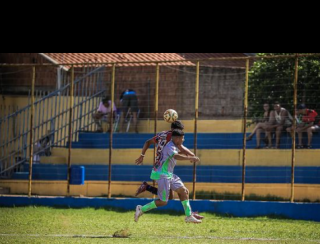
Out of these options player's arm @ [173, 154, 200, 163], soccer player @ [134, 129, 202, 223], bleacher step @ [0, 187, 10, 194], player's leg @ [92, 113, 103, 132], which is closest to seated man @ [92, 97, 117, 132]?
player's leg @ [92, 113, 103, 132]

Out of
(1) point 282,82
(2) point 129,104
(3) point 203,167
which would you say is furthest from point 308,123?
(2) point 129,104

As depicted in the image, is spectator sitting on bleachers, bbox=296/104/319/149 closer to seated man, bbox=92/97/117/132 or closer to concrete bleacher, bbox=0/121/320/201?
concrete bleacher, bbox=0/121/320/201

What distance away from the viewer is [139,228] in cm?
1352

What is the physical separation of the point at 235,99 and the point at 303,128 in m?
4.59

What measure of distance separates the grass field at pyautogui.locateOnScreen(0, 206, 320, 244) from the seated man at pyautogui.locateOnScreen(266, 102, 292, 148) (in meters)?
3.43

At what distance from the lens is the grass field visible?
11.8 meters

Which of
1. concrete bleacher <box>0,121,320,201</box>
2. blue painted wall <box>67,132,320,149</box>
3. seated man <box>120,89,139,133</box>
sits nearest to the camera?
concrete bleacher <box>0,121,320,201</box>

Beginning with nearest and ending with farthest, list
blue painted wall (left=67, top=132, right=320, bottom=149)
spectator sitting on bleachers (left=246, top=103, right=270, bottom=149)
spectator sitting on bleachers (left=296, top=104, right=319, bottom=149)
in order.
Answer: spectator sitting on bleachers (left=296, top=104, right=319, bottom=149), spectator sitting on bleachers (left=246, top=103, right=270, bottom=149), blue painted wall (left=67, top=132, right=320, bottom=149)

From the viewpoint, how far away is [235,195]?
1808 cm

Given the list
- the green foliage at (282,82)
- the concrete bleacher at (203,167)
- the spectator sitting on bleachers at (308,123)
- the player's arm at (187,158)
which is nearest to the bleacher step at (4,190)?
the concrete bleacher at (203,167)

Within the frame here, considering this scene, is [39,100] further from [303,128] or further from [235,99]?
[303,128]

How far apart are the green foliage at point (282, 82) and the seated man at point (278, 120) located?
50 centimetres

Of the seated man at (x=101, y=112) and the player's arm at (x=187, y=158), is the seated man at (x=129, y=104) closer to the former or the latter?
the seated man at (x=101, y=112)

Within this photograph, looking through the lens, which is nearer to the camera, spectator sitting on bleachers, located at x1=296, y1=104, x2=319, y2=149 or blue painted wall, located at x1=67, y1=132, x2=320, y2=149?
spectator sitting on bleachers, located at x1=296, y1=104, x2=319, y2=149
